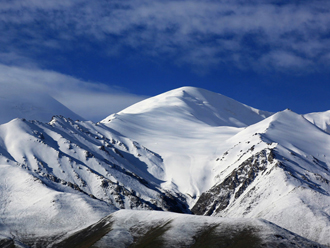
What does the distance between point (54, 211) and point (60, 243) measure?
28205 millimetres

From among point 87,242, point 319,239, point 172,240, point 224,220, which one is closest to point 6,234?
point 87,242

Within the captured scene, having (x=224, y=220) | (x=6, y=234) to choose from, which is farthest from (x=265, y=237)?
(x=6, y=234)

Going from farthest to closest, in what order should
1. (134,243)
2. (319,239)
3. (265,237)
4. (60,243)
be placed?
(319,239) < (60,243) < (134,243) < (265,237)

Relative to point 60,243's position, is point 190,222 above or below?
above

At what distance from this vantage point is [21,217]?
630 feet

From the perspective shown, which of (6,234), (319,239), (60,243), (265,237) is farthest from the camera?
(319,239)

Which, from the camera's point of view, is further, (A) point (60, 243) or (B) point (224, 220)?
(A) point (60, 243)

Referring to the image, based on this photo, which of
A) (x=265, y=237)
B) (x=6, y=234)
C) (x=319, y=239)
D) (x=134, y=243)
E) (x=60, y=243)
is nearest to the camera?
(x=265, y=237)

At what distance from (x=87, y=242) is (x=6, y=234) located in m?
39.9

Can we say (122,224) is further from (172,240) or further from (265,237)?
(265,237)

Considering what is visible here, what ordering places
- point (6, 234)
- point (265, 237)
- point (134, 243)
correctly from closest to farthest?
point (265, 237)
point (134, 243)
point (6, 234)

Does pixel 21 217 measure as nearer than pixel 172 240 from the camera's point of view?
No

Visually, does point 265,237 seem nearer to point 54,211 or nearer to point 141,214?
point 141,214

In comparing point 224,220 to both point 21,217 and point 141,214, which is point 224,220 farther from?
point 21,217
